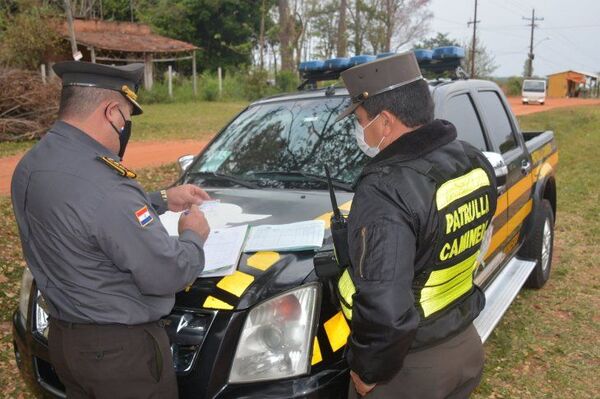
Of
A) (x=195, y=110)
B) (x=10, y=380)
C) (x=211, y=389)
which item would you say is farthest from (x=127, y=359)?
(x=195, y=110)

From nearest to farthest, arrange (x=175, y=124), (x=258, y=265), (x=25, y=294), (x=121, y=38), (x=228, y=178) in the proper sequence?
(x=258, y=265) < (x=25, y=294) < (x=228, y=178) < (x=175, y=124) < (x=121, y=38)

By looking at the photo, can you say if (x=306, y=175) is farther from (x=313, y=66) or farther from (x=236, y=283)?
(x=313, y=66)

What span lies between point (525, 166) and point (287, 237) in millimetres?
2553

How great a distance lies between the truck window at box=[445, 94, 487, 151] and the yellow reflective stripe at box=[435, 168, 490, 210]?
154cm

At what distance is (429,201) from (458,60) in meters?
3.06

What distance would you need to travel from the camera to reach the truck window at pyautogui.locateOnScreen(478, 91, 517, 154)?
13.1 ft

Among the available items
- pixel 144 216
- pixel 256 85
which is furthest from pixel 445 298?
pixel 256 85

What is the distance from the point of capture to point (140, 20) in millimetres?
36594

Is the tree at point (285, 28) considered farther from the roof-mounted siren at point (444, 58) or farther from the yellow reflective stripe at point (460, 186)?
the yellow reflective stripe at point (460, 186)

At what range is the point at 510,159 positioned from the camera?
3.95 m

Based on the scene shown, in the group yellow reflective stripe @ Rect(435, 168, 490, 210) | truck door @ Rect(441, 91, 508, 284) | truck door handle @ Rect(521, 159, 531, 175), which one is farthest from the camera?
truck door handle @ Rect(521, 159, 531, 175)

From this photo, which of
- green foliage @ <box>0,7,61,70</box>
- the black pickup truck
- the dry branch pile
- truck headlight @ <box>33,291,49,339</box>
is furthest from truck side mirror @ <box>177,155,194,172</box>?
green foliage @ <box>0,7,61,70</box>

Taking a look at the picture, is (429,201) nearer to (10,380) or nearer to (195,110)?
(10,380)

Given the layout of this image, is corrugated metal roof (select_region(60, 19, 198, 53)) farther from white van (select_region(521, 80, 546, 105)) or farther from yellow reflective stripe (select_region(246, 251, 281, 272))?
yellow reflective stripe (select_region(246, 251, 281, 272))
